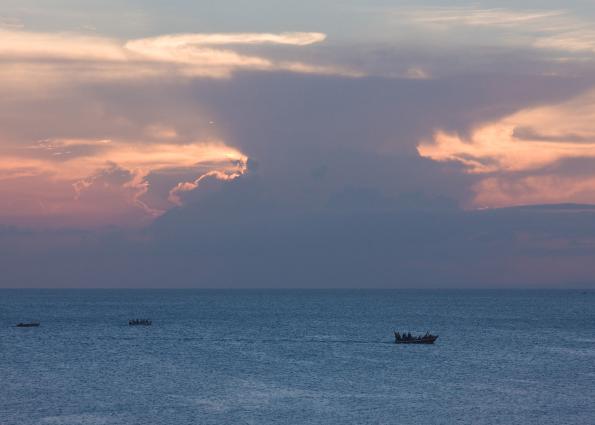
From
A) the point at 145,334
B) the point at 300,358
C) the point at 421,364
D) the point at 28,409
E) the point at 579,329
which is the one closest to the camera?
the point at 28,409

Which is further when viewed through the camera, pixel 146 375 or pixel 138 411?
pixel 146 375

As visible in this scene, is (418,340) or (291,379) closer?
(291,379)

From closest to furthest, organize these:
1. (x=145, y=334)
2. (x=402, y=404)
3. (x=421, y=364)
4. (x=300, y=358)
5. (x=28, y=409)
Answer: (x=28, y=409), (x=402, y=404), (x=421, y=364), (x=300, y=358), (x=145, y=334)

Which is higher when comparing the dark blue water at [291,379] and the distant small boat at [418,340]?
the distant small boat at [418,340]

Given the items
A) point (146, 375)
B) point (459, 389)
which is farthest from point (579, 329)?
point (146, 375)

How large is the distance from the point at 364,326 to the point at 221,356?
7772 cm

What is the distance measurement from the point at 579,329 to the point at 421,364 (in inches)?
3591

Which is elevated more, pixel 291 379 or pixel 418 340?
pixel 418 340

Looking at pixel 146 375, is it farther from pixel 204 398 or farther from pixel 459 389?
pixel 459 389

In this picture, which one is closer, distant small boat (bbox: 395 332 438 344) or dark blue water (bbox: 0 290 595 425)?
dark blue water (bbox: 0 290 595 425)

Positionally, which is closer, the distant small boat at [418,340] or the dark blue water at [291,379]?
the dark blue water at [291,379]

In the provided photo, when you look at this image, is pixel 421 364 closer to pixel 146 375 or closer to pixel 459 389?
pixel 459 389

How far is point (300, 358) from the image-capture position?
117 m

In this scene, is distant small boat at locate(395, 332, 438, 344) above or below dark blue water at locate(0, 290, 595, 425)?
above
